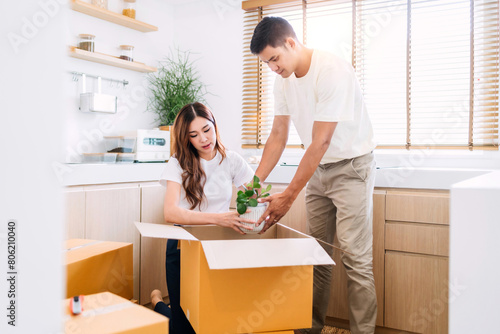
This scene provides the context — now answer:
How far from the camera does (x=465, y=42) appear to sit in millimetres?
2408

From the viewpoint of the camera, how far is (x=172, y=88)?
10.2ft

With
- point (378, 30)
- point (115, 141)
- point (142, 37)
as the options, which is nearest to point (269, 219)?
point (115, 141)

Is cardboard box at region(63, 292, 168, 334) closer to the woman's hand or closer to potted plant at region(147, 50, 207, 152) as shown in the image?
the woman's hand

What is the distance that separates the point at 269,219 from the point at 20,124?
119 centimetres

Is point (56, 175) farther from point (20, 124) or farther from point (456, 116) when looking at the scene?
point (456, 116)

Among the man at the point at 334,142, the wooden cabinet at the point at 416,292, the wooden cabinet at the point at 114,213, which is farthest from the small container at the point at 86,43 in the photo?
the wooden cabinet at the point at 416,292

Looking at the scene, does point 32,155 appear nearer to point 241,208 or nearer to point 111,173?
point 241,208

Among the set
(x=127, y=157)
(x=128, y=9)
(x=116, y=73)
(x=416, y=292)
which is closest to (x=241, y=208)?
(x=416, y=292)

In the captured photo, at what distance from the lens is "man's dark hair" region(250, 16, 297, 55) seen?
1552 mm

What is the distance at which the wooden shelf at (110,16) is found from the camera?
2529mm

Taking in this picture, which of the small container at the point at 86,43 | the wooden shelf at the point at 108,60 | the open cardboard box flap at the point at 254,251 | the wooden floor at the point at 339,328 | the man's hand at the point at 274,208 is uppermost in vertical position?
the small container at the point at 86,43

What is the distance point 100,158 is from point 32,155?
2.38 m

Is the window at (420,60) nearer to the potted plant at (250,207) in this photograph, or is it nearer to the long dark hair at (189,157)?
the long dark hair at (189,157)

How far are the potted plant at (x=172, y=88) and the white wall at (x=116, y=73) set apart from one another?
0.06 m
